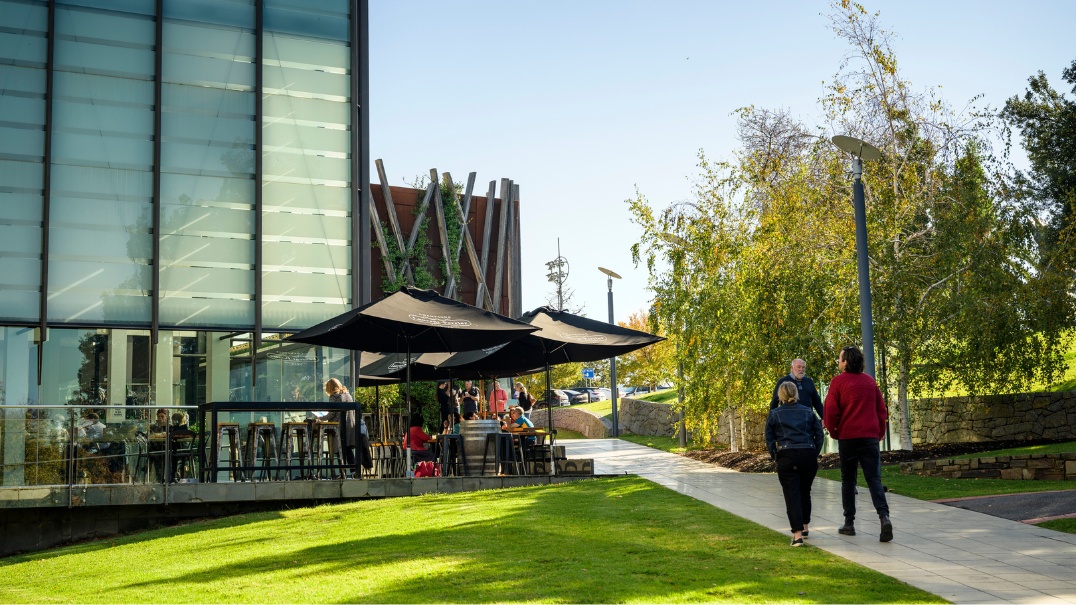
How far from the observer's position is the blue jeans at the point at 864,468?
28.8ft

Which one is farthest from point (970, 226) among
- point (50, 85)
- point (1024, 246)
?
point (50, 85)

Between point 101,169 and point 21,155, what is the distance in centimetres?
120

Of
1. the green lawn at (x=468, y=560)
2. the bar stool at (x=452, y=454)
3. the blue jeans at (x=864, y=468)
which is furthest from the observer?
the bar stool at (x=452, y=454)

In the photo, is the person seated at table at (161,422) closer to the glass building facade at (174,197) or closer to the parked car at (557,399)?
the glass building facade at (174,197)

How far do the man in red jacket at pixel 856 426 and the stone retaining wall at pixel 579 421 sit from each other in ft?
79.7

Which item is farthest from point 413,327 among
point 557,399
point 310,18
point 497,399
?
point 557,399

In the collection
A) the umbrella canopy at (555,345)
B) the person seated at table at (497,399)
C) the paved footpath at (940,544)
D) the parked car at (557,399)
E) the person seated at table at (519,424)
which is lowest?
the paved footpath at (940,544)

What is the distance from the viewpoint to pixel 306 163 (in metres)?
18.2

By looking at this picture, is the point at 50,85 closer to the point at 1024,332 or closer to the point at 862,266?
the point at 862,266

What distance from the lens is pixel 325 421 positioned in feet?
45.8

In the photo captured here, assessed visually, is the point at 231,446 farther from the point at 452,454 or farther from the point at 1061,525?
the point at 1061,525

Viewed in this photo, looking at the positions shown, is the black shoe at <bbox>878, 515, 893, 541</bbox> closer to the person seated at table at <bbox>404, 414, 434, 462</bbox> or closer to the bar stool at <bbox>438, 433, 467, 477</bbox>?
the bar stool at <bbox>438, 433, 467, 477</bbox>

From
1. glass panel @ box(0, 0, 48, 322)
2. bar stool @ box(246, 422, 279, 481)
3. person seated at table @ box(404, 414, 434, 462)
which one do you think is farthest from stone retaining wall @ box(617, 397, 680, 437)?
glass panel @ box(0, 0, 48, 322)

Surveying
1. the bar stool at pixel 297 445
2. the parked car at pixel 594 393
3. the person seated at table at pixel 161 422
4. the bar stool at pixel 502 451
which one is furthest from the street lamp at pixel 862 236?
the parked car at pixel 594 393
